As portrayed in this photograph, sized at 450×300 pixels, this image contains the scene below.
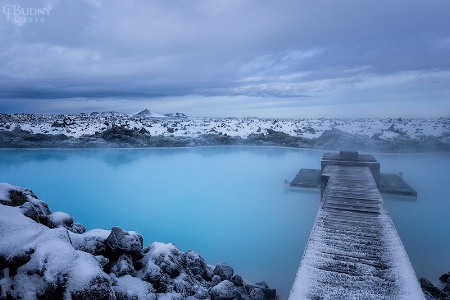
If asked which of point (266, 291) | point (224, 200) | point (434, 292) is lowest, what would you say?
point (224, 200)

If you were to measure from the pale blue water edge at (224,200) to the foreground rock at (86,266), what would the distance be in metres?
1.84

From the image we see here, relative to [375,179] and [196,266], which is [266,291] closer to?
[196,266]

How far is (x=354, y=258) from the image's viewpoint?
3.44 meters

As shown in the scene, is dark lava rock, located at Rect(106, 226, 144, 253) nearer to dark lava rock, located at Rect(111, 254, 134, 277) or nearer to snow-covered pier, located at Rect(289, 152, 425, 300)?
Result: dark lava rock, located at Rect(111, 254, 134, 277)

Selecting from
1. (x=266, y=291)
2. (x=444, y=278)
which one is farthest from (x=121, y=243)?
(x=444, y=278)

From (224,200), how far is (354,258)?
920 centimetres

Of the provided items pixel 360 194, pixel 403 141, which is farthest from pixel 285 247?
pixel 403 141

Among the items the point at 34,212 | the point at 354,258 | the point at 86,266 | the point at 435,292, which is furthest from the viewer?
the point at 435,292

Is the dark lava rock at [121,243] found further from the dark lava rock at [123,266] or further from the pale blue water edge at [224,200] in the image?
the pale blue water edge at [224,200]

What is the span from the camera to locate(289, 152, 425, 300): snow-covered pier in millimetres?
2850

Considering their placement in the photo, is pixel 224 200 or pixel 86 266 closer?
pixel 86 266

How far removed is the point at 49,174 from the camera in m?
16.4

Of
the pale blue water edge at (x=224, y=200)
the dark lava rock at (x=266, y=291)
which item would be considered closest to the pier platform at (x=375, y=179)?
the pale blue water edge at (x=224, y=200)

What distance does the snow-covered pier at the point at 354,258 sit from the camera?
2.85m
